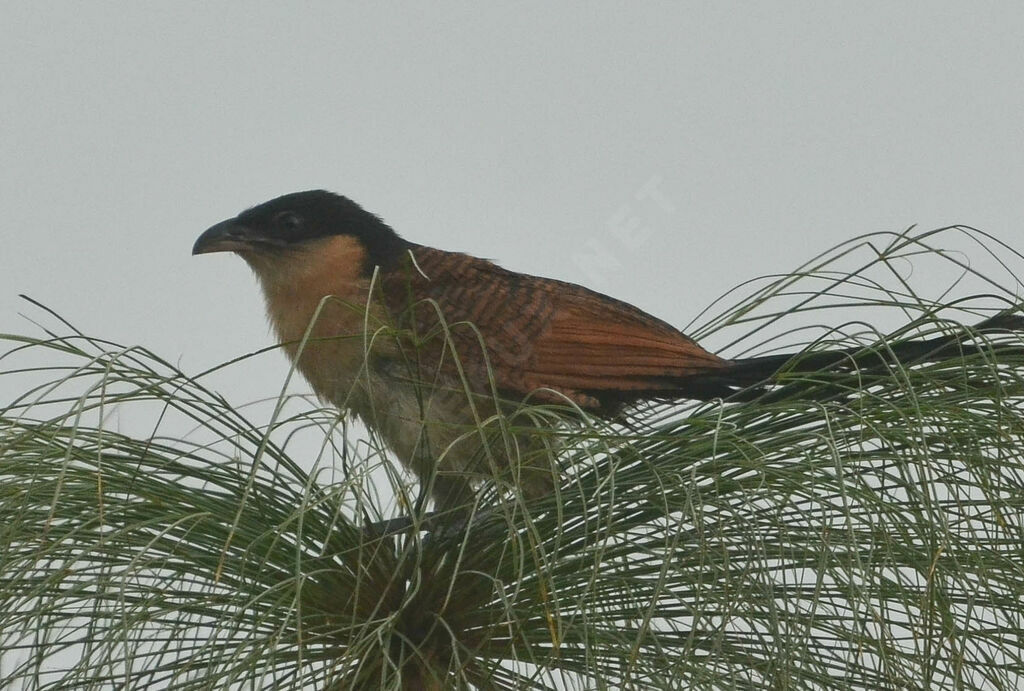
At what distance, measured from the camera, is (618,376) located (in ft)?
7.93

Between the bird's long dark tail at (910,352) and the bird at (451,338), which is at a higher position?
the bird at (451,338)

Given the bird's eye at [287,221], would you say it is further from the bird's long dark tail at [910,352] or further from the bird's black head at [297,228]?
the bird's long dark tail at [910,352]

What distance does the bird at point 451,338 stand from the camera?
7.28 ft

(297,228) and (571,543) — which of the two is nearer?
(571,543)

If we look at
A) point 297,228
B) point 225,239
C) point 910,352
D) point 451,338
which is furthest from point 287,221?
point 910,352

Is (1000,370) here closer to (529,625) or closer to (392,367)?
(529,625)

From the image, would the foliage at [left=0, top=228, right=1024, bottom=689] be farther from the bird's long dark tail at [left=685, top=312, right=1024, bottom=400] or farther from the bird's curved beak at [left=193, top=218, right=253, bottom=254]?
the bird's curved beak at [left=193, top=218, right=253, bottom=254]

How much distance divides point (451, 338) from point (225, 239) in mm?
962

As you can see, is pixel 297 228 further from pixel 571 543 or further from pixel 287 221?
pixel 571 543

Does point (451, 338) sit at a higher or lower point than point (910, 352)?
higher

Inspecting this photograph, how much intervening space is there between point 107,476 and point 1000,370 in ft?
4.15

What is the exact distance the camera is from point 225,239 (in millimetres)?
2760

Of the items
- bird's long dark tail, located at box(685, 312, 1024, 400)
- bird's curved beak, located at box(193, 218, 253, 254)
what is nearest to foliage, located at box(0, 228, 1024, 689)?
bird's long dark tail, located at box(685, 312, 1024, 400)

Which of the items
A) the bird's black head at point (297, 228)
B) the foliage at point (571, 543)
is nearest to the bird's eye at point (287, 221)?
the bird's black head at point (297, 228)
